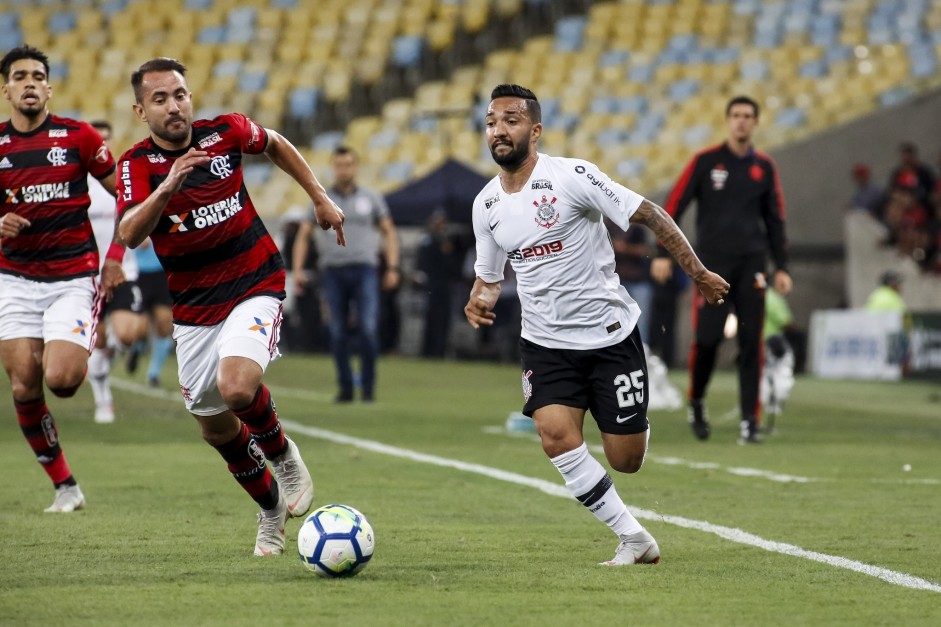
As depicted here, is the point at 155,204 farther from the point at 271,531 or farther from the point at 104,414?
the point at 104,414

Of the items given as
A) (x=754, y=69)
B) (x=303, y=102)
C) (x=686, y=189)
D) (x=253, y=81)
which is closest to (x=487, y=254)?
(x=686, y=189)

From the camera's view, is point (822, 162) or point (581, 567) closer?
point (581, 567)

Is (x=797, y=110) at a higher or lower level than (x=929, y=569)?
higher

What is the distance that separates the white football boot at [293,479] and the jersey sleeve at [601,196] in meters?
1.64

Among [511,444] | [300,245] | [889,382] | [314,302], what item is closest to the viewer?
[511,444]

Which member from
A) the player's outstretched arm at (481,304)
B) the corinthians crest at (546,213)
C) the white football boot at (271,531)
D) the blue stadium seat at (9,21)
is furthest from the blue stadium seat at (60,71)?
the corinthians crest at (546,213)

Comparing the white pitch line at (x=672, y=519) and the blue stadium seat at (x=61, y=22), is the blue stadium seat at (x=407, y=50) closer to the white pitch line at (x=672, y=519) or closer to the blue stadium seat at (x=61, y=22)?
the blue stadium seat at (x=61, y=22)

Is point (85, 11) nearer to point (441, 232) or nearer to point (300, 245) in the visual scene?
point (441, 232)

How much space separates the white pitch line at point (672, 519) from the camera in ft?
19.3

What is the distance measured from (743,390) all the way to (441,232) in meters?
12.7

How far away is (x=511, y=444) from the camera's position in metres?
11.5

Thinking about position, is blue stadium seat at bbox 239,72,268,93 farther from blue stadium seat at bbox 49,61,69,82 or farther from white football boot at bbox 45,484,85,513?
white football boot at bbox 45,484,85,513

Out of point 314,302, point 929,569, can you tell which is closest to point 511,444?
point 929,569

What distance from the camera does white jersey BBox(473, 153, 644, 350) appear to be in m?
6.42
